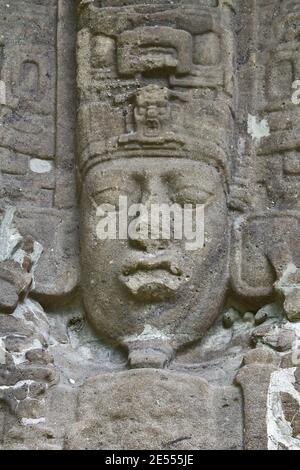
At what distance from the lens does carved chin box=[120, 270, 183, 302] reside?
6.64 m

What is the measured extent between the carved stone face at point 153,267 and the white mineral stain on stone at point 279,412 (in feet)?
1.55

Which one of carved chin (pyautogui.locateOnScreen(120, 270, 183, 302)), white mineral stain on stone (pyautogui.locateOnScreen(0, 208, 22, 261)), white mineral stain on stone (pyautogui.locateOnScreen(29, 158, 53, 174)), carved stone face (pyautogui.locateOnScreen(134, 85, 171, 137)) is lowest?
carved chin (pyautogui.locateOnScreen(120, 270, 183, 302))

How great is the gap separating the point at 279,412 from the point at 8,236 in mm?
1430

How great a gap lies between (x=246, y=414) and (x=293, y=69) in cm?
162

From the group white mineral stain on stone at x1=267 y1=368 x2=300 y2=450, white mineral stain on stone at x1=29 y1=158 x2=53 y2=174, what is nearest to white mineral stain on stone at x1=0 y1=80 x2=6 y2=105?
white mineral stain on stone at x1=29 y1=158 x2=53 y2=174

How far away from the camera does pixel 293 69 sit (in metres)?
7.09

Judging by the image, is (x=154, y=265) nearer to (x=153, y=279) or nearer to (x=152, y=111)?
(x=153, y=279)

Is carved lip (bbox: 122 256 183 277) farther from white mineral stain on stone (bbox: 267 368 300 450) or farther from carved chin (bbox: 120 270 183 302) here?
white mineral stain on stone (bbox: 267 368 300 450)

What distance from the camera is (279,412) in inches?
249

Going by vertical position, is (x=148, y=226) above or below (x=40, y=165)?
below

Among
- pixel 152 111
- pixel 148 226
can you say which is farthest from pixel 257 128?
pixel 148 226
